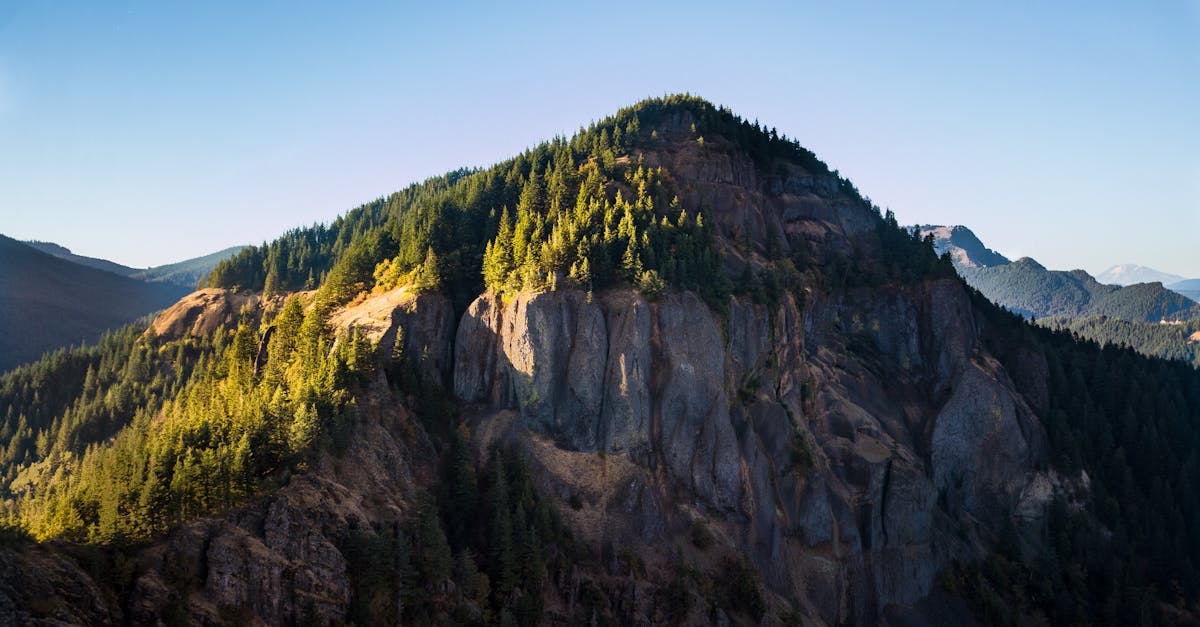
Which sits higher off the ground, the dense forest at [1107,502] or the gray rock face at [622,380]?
the gray rock face at [622,380]

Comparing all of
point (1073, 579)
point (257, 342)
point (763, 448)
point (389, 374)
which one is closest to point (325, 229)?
point (257, 342)

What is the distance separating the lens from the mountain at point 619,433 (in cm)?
5509

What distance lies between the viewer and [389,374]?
262 feet

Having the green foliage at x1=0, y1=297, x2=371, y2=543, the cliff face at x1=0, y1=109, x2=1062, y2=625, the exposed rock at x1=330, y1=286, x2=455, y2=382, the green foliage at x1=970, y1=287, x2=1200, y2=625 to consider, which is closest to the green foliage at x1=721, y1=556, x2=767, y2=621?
the cliff face at x1=0, y1=109, x2=1062, y2=625

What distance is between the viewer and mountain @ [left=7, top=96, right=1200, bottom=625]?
55094mm

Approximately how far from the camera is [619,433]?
267 feet

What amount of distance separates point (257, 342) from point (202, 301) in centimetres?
6027

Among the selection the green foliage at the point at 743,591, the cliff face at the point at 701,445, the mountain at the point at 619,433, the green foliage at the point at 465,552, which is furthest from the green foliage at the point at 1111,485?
the green foliage at the point at 465,552

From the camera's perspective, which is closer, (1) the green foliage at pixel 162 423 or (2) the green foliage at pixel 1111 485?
(1) the green foliage at pixel 162 423

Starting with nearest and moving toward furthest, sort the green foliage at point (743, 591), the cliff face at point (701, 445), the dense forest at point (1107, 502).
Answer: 1. the cliff face at point (701, 445)
2. the green foliage at point (743, 591)
3. the dense forest at point (1107, 502)

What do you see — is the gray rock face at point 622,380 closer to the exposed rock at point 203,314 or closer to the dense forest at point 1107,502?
the dense forest at point 1107,502

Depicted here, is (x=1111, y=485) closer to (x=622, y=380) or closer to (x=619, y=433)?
(x=619, y=433)

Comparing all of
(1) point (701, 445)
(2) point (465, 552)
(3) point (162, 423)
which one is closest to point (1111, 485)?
A: (1) point (701, 445)

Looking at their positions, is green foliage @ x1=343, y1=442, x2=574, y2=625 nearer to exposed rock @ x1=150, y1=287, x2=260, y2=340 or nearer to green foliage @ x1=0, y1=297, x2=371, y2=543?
green foliage @ x1=0, y1=297, x2=371, y2=543
